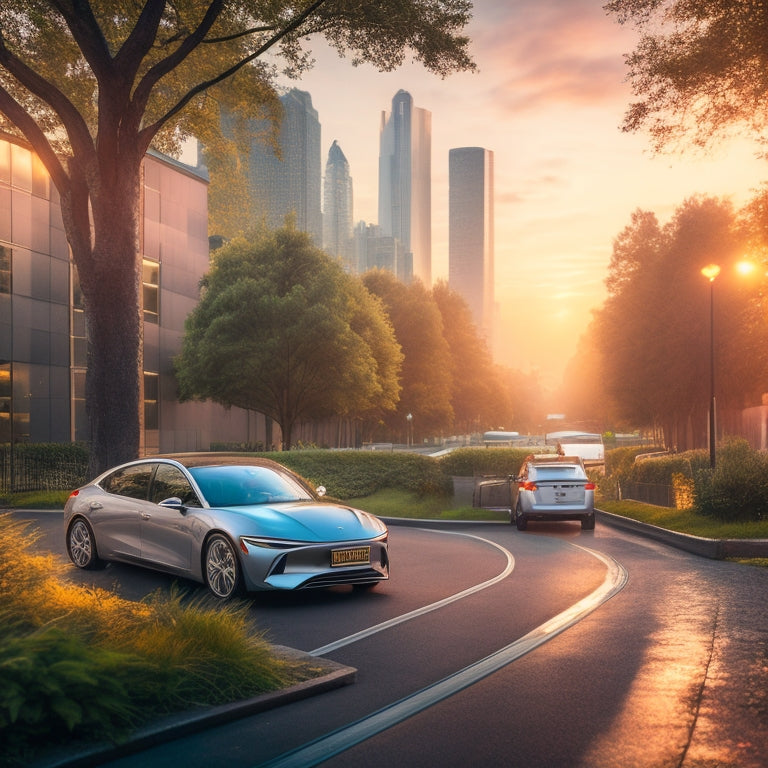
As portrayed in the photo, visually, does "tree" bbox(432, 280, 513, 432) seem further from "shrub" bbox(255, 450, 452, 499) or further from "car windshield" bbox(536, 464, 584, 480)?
"car windshield" bbox(536, 464, 584, 480)

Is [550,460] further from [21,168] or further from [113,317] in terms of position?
[21,168]

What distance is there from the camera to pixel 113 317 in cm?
1667

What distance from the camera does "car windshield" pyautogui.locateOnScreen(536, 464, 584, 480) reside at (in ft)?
67.8

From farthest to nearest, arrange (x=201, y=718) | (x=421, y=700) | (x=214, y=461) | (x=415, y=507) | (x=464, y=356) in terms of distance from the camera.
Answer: (x=464, y=356), (x=415, y=507), (x=214, y=461), (x=421, y=700), (x=201, y=718)

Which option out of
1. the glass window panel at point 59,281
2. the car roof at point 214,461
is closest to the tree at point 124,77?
the car roof at point 214,461

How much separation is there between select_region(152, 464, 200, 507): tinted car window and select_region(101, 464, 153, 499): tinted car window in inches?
7.8

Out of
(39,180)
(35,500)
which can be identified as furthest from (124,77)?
(39,180)

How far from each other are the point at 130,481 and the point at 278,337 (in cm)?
3247

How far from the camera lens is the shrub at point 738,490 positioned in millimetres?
18062

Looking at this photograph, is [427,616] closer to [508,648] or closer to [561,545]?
[508,648]

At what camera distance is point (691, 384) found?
47688 millimetres

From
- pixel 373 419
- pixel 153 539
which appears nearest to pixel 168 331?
pixel 373 419

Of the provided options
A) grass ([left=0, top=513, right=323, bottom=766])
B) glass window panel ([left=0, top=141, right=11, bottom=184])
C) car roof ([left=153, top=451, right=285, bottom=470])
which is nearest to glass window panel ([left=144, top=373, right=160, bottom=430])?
glass window panel ([left=0, top=141, right=11, bottom=184])

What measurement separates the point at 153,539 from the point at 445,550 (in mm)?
6269
